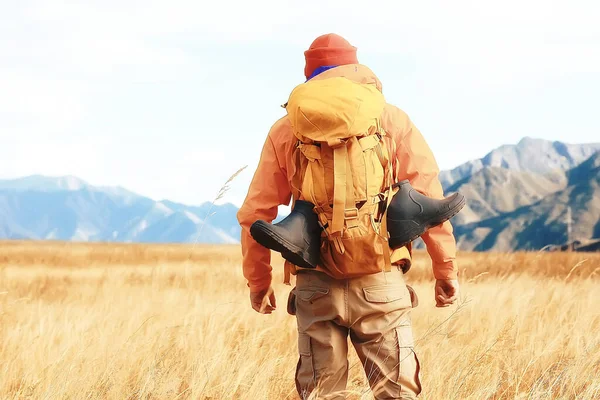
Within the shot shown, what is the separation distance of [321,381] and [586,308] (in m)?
4.59

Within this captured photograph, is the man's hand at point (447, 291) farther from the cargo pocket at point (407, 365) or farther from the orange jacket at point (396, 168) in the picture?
the cargo pocket at point (407, 365)

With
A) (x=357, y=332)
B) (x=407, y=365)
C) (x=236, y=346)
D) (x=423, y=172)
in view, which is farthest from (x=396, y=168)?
(x=236, y=346)

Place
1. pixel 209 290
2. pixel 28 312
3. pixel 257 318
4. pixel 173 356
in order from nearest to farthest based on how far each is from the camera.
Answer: pixel 173 356 → pixel 257 318 → pixel 28 312 → pixel 209 290

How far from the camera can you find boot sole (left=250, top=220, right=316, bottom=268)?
293 cm

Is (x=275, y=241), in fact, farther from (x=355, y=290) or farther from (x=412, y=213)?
(x=412, y=213)

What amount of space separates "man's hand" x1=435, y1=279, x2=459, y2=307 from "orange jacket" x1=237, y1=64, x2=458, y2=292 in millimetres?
36

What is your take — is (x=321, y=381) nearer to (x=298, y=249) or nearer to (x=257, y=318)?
(x=298, y=249)

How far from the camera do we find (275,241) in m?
2.94

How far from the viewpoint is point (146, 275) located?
11.8 metres

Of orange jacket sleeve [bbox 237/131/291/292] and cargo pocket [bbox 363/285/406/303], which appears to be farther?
orange jacket sleeve [bbox 237/131/291/292]

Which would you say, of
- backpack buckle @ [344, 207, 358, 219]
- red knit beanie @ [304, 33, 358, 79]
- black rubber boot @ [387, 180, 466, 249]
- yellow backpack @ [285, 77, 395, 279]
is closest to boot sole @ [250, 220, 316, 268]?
yellow backpack @ [285, 77, 395, 279]

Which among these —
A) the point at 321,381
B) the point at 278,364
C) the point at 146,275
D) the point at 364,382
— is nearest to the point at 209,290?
the point at 146,275

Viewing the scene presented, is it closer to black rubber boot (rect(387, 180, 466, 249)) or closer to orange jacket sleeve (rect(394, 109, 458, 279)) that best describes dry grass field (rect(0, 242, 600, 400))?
orange jacket sleeve (rect(394, 109, 458, 279))

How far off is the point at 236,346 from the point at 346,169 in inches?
105
